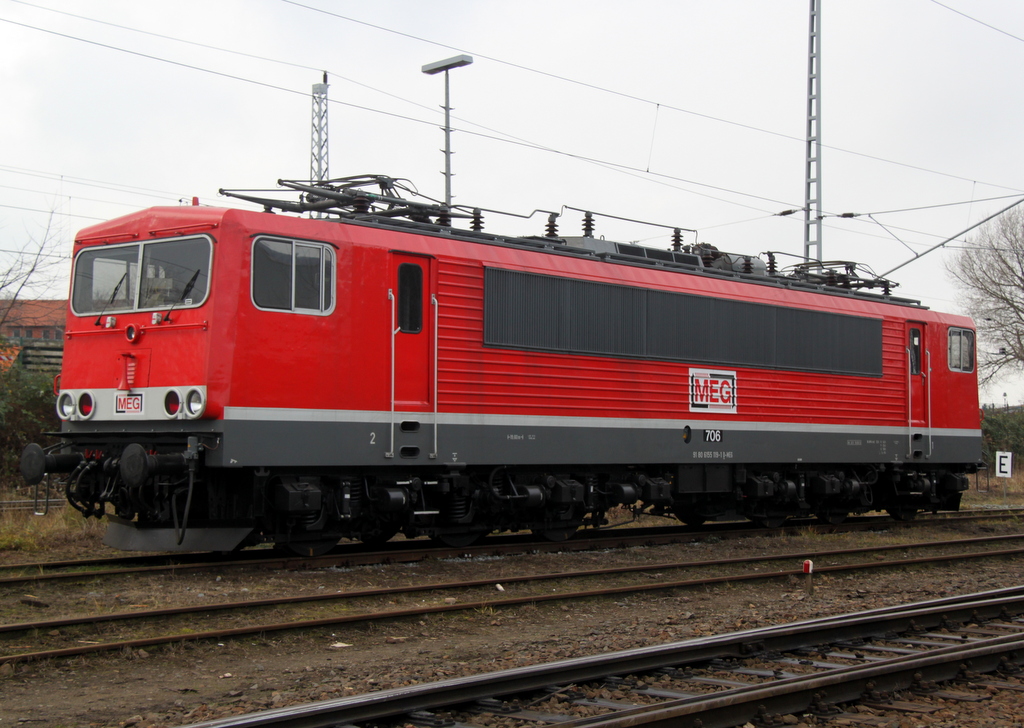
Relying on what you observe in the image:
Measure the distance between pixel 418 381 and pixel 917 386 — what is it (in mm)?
10881

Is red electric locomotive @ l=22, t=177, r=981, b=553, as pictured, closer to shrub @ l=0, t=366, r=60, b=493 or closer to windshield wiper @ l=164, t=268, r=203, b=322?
windshield wiper @ l=164, t=268, r=203, b=322

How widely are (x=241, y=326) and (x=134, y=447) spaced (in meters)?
1.59

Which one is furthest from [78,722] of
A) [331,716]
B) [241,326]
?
[241,326]

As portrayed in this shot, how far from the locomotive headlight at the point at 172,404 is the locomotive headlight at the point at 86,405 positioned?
1.18 metres

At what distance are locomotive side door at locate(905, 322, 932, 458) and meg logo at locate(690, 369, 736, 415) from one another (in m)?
4.77

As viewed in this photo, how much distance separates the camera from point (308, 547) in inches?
445

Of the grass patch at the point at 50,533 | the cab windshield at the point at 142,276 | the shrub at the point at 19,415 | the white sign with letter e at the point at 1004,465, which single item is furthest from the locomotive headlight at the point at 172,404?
the white sign with letter e at the point at 1004,465

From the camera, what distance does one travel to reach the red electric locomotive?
1018 cm

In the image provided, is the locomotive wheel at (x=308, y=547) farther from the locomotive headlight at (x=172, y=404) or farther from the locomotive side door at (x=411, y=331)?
the locomotive headlight at (x=172, y=404)

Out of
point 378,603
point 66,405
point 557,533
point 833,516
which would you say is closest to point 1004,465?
point 833,516

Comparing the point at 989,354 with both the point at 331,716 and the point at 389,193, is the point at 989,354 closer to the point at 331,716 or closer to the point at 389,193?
the point at 389,193

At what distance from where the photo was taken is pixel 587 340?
43.6 ft

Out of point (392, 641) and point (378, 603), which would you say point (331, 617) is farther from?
point (378, 603)

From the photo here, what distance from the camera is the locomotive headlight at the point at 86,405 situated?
10713mm
